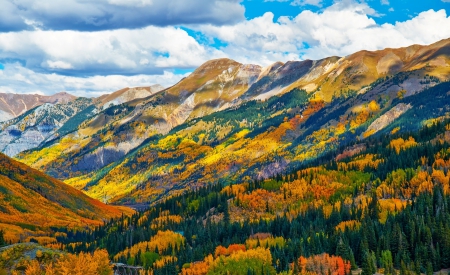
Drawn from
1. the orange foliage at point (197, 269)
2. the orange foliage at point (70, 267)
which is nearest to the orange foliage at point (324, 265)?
the orange foliage at point (197, 269)

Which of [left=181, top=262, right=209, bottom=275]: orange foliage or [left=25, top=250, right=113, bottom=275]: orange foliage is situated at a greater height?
[left=25, top=250, right=113, bottom=275]: orange foliage

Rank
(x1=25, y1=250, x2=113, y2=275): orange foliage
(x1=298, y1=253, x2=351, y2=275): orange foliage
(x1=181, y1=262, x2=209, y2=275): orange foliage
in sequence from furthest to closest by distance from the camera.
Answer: (x1=181, y1=262, x2=209, y2=275): orange foliage, (x1=298, y1=253, x2=351, y2=275): orange foliage, (x1=25, y1=250, x2=113, y2=275): orange foliage

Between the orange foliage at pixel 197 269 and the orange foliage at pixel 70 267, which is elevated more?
the orange foliage at pixel 70 267

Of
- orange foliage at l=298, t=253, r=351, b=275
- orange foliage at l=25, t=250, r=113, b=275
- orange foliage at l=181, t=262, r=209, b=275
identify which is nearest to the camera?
orange foliage at l=25, t=250, r=113, b=275

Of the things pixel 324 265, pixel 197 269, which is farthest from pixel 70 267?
pixel 324 265

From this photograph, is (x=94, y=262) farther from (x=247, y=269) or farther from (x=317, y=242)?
(x=317, y=242)

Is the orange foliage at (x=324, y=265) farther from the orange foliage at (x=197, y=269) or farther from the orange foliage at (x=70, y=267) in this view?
the orange foliage at (x=70, y=267)

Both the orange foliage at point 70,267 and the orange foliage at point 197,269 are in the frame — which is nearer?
the orange foliage at point 70,267

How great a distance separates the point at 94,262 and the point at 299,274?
6065 cm

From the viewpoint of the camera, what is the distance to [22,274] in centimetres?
14050

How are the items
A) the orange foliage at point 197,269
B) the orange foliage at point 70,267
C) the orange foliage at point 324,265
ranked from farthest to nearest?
1. the orange foliage at point 197,269
2. the orange foliage at point 324,265
3. the orange foliage at point 70,267

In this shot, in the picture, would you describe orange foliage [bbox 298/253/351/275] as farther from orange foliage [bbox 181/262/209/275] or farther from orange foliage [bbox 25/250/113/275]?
orange foliage [bbox 25/250/113/275]

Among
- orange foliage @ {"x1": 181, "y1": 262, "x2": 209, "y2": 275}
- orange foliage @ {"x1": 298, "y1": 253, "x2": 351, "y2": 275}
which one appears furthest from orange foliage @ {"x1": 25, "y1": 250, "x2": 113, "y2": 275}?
orange foliage @ {"x1": 298, "y1": 253, "x2": 351, "y2": 275}

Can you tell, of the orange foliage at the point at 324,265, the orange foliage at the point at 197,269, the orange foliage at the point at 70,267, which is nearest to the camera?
the orange foliage at the point at 70,267
